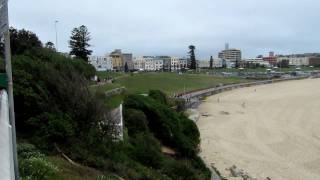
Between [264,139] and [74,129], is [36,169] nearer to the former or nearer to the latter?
[74,129]

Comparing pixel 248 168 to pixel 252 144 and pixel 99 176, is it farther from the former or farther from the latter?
pixel 99 176

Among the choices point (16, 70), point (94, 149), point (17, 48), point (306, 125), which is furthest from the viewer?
point (306, 125)

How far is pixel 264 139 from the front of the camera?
33.7m

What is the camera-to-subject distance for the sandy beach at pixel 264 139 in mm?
24891

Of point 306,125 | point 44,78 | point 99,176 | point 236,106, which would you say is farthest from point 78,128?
point 236,106

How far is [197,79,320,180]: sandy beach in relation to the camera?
2489cm

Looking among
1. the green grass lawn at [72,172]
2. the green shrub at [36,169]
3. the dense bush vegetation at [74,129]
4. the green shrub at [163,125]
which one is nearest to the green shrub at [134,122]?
the dense bush vegetation at [74,129]

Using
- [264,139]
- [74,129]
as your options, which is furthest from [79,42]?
[74,129]

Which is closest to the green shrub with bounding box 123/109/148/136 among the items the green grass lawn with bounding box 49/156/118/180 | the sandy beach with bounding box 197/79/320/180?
the sandy beach with bounding box 197/79/320/180

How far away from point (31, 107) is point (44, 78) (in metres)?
1.65

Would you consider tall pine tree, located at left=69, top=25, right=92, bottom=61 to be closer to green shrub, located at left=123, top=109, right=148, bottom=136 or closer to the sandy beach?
the sandy beach

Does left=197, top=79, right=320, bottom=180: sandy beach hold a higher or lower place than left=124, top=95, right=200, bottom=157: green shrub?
lower

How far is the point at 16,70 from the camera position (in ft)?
49.3

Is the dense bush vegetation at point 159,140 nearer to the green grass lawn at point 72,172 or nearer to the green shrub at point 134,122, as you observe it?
the green shrub at point 134,122
